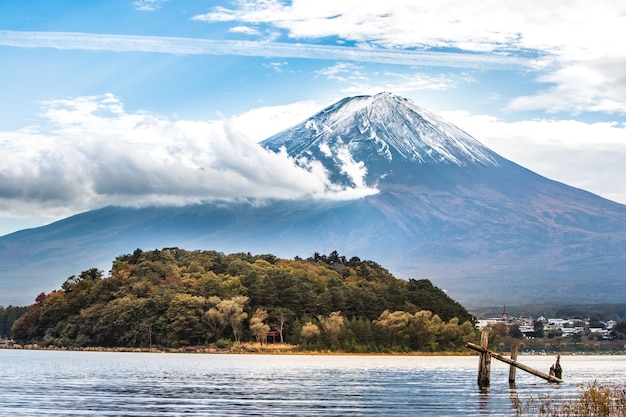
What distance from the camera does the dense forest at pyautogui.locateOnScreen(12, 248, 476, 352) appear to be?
364 ft

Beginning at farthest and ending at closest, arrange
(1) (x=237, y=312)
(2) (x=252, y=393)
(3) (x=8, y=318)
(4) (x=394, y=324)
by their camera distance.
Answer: (3) (x=8, y=318), (4) (x=394, y=324), (1) (x=237, y=312), (2) (x=252, y=393)

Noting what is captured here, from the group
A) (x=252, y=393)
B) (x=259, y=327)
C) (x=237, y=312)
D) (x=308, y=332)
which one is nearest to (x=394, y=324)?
(x=308, y=332)

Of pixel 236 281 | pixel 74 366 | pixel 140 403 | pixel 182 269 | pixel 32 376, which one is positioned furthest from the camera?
pixel 182 269

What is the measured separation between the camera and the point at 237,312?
4336 inches

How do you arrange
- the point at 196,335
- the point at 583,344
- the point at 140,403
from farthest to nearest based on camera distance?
the point at 583,344 → the point at 196,335 → the point at 140,403

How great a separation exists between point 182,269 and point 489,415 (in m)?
106

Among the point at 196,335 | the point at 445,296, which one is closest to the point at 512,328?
the point at 445,296

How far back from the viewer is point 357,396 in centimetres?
4203

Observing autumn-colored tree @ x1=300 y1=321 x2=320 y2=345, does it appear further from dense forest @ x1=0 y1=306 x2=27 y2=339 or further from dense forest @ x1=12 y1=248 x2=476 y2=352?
dense forest @ x1=0 y1=306 x2=27 y2=339

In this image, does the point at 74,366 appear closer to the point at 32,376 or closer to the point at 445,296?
the point at 32,376

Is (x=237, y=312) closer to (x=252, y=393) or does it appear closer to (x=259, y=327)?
(x=259, y=327)

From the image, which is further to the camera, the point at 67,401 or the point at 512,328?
the point at 512,328

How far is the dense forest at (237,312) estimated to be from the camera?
11088cm

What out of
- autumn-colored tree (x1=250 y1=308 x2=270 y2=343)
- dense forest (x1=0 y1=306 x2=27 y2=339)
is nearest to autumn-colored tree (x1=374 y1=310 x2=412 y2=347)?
autumn-colored tree (x1=250 y1=308 x2=270 y2=343)
